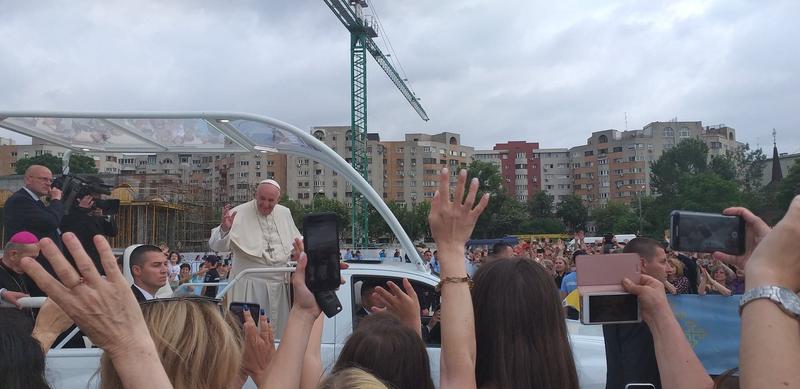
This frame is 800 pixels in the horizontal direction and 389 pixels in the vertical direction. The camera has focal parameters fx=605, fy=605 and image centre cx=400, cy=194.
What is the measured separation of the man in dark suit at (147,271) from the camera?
4828 mm

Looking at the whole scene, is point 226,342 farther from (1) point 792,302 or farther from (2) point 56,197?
(2) point 56,197

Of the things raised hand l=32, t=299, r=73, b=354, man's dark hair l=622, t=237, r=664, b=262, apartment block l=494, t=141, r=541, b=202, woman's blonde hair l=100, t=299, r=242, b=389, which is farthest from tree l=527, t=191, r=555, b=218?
woman's blonde hair l=100, t=299, r=242, b=389

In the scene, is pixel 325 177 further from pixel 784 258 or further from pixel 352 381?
pixel 784 258

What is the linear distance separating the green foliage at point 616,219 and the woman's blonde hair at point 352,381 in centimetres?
8562

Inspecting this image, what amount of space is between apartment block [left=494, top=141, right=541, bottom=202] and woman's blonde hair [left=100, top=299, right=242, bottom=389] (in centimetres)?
Result: 13092

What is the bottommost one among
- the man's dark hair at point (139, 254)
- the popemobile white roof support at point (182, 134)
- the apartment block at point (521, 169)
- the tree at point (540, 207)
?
the man's dark hair at point (139, 254)

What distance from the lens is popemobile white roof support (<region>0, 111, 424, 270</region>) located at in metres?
4.51

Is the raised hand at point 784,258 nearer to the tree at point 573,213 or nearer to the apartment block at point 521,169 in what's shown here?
the tree at point 573,213

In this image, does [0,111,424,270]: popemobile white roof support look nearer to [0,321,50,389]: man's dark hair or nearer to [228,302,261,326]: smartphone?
[228,302,261,326]: smartphone

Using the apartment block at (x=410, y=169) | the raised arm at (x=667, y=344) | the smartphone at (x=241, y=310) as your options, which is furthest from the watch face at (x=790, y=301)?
the apartment block at (x=410, y=169)

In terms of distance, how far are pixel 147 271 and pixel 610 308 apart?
3848 millimetres

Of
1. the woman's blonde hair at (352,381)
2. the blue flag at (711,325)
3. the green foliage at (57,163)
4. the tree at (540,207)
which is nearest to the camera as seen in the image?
the woman's blonde hair at (352,381)

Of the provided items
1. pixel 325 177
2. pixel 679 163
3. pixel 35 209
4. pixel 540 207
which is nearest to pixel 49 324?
pixel 35 209

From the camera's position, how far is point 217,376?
71.3 inches
